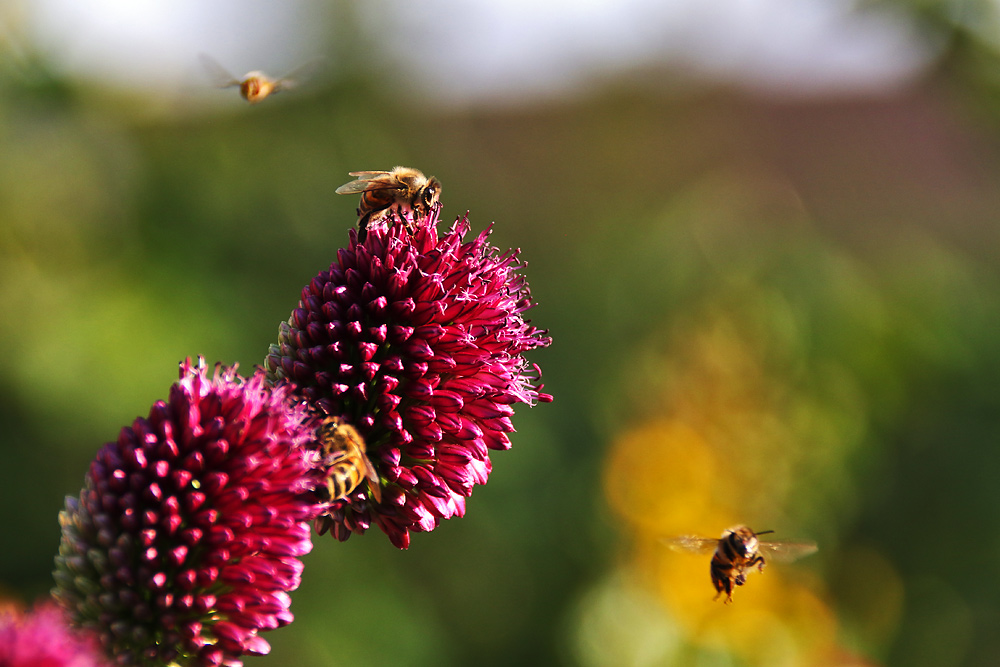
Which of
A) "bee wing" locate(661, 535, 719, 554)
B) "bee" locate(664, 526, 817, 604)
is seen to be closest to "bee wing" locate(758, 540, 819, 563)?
"bee" locate(664, 526, 817, 604)

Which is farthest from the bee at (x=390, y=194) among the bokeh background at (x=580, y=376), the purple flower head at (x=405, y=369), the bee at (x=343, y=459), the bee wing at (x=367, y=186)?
the bokeh background at (x=580, y=376)

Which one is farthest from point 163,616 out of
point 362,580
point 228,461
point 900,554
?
point 900,554

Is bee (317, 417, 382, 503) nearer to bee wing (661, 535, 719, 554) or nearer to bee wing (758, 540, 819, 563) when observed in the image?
bee wing (661, 535, 719, 554)

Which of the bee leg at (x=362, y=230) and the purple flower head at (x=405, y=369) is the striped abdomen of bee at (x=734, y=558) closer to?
the purple flower head at (x=405, y=369)

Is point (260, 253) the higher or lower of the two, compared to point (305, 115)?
lower

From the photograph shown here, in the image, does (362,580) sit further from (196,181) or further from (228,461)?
(228,461)
